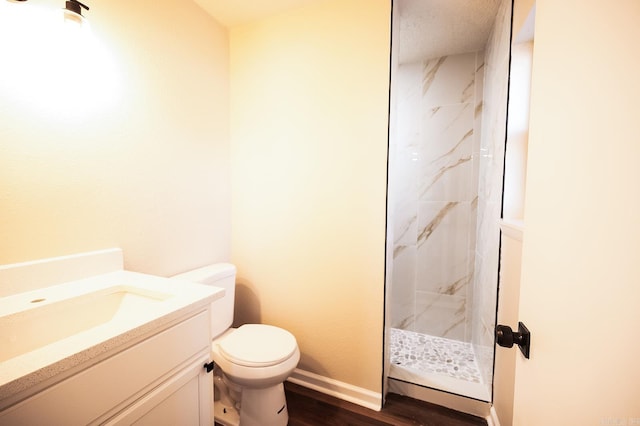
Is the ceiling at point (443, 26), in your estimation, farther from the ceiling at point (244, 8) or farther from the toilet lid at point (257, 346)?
the toilet lid at point (257, 346)

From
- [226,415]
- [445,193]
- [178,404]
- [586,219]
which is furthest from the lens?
[445,193]

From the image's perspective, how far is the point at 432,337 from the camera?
7.82ft

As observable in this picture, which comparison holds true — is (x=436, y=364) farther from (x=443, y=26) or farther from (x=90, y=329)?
(x=443, y=26)

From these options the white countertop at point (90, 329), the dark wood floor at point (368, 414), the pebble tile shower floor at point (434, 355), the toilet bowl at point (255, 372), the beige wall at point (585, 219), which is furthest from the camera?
the pebble tile shower floor at point (434, 355)

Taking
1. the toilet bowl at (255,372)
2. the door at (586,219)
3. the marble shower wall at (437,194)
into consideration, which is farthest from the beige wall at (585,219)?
the marble shower wall at (437,194)

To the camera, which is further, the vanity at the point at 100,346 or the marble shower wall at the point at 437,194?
the marble shower wall at the point at 437,194

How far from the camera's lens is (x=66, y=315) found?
0.92 m

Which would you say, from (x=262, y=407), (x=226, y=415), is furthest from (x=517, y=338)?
(x=226, y=415)

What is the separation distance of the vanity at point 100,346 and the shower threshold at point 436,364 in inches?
54.1

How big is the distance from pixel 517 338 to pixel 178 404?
99cm

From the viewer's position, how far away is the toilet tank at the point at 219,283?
1526 millimetres

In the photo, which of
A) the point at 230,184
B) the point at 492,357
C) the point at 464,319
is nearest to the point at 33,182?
the point at 230,184

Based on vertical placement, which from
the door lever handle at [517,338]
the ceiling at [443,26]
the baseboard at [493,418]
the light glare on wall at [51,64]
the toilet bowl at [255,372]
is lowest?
the baseboard at [493,418]

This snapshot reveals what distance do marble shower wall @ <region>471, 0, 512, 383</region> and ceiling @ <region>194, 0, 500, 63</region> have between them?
0.35ft
